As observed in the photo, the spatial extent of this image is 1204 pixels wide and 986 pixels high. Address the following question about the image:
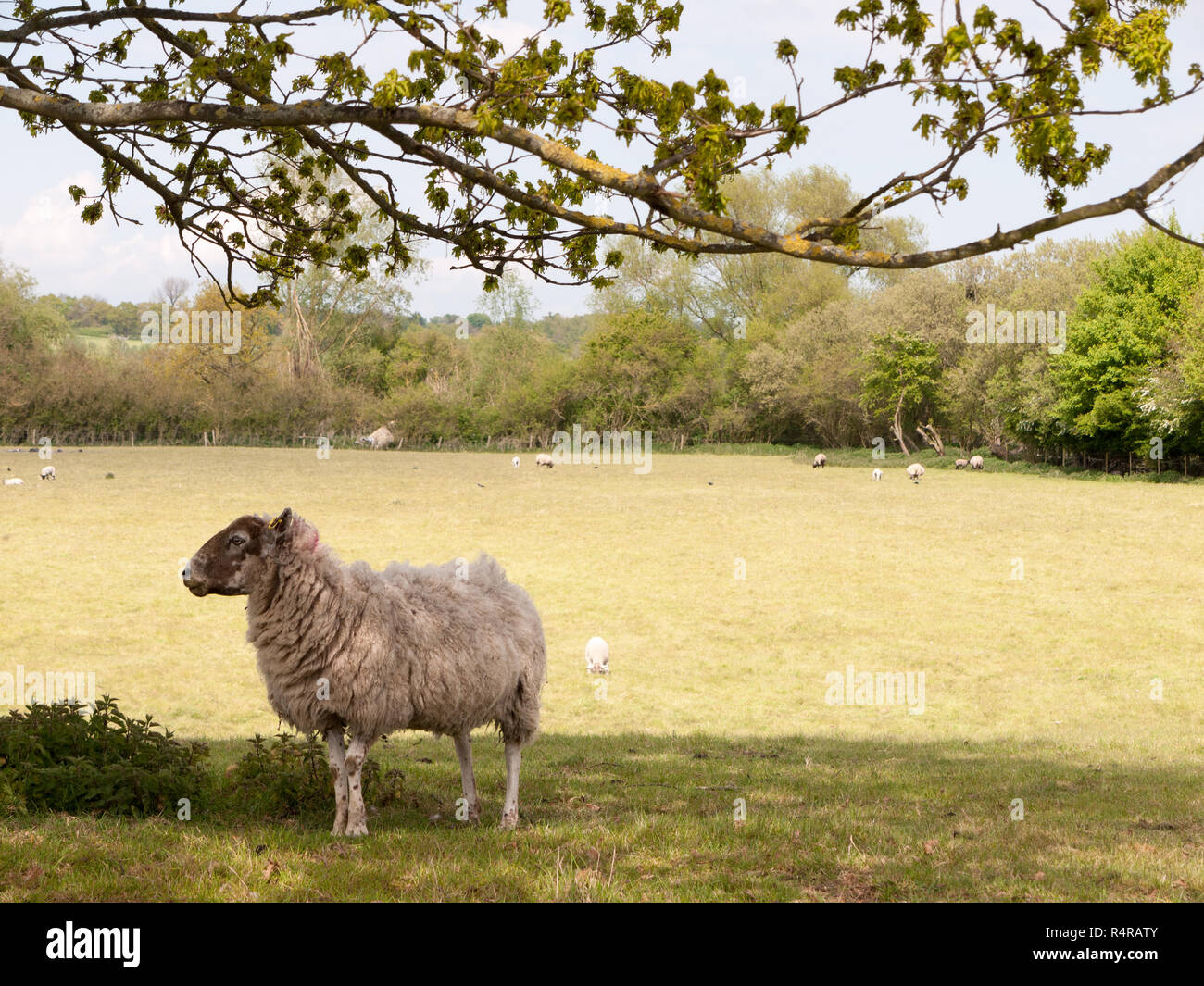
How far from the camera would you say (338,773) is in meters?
7.13

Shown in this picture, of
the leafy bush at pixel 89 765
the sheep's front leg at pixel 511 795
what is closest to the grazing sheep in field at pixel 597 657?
the sheep's front leg at pixel 511 795

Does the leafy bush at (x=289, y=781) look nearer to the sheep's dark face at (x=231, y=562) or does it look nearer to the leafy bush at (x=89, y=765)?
the leafy bush at (x=89, y=765)

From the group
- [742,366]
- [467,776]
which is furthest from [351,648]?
A: [742,366]

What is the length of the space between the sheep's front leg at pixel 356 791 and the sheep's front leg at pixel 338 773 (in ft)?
0.12

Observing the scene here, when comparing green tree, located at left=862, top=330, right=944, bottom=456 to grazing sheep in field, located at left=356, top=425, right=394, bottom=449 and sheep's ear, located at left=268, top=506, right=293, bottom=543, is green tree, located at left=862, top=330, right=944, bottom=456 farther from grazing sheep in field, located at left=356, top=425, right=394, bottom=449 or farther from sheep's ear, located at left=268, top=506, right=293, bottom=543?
sheep's ear, located at left=268, top=506, right=293, bottom=543

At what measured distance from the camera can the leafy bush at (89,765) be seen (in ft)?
23.1

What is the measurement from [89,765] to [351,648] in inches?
77.8

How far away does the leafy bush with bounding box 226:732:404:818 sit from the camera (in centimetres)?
752

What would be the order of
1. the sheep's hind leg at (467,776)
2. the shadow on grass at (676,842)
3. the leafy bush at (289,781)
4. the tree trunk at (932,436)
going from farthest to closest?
1. the tree trunk at (932,436)
2. the sheep's hind leg at (467,776)
3. the leafy bush at (289,781)
4. the shadow on grass at (676,842)

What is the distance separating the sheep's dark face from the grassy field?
5.09 ft

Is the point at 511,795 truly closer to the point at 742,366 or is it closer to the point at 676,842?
the point at 676,842

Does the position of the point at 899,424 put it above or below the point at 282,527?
above

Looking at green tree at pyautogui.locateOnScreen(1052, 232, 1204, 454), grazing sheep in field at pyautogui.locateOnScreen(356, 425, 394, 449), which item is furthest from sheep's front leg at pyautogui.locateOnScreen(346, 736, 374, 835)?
grazing sheep in field at pyautogui.locateOnScreen(356, 425, 394, 449)

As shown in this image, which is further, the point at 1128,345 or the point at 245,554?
the point at 1128,345
